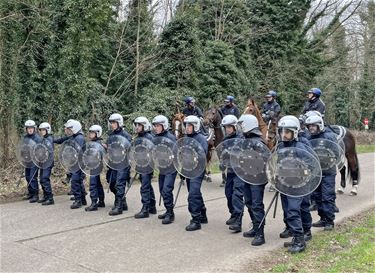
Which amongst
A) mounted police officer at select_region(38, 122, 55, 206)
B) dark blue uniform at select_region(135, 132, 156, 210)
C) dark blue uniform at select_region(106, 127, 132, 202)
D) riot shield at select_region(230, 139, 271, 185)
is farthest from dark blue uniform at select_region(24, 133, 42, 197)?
riot shield at select_region(230, 139, 271, 185)

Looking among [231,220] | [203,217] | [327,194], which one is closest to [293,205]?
[327,194]

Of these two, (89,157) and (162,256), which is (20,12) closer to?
(89,157)

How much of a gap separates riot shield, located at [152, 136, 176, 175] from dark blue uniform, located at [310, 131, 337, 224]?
8.96ft

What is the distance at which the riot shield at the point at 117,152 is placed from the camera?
32.7 ft

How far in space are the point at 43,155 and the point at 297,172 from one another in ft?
20.5

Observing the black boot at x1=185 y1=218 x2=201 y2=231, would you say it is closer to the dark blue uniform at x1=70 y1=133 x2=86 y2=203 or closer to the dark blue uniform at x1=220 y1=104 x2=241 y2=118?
the dark blue uniform at x1=70 y1=133 x2=86 y2=203

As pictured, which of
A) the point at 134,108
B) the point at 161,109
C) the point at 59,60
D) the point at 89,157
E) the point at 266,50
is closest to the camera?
the point at 89,157

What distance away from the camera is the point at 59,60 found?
1661cm

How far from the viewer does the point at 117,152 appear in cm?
998

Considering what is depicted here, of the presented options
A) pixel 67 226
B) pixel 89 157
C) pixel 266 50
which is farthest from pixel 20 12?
pixel 266 50

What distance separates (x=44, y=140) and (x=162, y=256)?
5.29 meters

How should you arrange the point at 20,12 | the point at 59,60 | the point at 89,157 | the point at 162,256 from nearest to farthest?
1. the point at 162,256
2. the point at 89,157
3. the point at 20,12
4. the point at 59,60

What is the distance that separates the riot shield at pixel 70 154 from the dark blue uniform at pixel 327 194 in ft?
16.6

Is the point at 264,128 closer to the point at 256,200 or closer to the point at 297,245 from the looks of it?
the point at 256,200
